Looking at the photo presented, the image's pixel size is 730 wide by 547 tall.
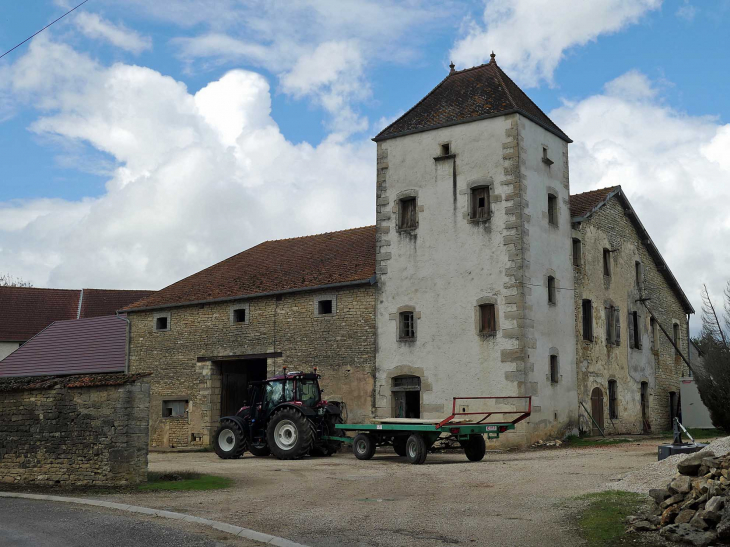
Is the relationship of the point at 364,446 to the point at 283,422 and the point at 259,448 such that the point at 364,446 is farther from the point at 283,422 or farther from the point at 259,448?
the point at 259,448

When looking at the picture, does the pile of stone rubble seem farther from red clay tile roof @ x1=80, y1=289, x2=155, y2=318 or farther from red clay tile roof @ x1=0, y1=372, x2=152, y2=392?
red clay tile roof @ x1=80, y1=289, x2=155, y2=318

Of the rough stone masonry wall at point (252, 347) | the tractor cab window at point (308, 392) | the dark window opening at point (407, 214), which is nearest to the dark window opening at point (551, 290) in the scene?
the dark window opening at point (407, 214)

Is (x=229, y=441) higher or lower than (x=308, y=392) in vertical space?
lower

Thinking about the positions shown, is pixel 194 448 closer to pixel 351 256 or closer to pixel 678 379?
pixel 351 256

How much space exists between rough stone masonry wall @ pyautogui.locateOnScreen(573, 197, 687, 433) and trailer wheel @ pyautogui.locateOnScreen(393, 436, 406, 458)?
7.70 meters

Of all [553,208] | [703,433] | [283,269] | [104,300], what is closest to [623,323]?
[703,433]

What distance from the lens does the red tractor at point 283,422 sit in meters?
18.2

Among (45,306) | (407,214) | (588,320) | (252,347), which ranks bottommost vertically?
(252,347)

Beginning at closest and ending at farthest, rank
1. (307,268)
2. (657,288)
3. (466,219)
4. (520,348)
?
(520,348)
(466,219)
(307,268)
(657,288)

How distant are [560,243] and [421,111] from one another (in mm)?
5731

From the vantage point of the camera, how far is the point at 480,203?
2302 cm

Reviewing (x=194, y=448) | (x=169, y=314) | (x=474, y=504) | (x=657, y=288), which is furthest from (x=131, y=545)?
(x=657, y=288)

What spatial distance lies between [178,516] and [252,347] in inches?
648

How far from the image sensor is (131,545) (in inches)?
314
